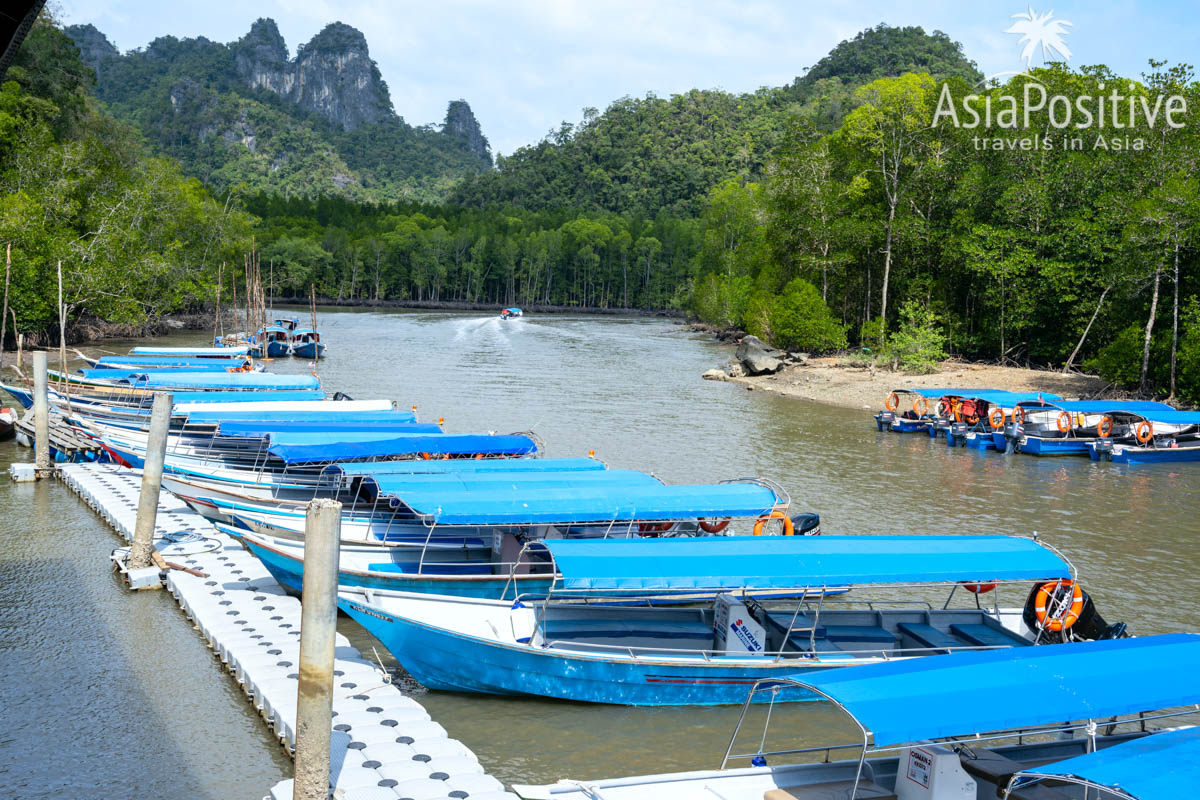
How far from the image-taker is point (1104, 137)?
45.4m

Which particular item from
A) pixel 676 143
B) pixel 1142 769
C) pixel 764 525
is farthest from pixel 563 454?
pixel 676 143

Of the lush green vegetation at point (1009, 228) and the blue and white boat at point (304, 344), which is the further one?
the blue and white boat at point (304, 344)

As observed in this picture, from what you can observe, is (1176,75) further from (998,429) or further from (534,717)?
(534,717)

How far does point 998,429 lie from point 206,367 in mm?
30652

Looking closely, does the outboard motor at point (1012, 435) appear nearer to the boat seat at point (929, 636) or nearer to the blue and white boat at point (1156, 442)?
the blue and white boat at point (1156, 442)

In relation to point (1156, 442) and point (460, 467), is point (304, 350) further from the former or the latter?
point (1156, 442)

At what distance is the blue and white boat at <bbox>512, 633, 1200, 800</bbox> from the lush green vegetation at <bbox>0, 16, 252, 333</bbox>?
42674 mm

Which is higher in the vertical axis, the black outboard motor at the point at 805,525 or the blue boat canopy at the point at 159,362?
the blue boat canopy at the point at 159,362

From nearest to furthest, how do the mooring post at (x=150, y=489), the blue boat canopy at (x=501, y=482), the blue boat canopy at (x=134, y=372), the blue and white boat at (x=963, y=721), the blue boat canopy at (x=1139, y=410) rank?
the blue and white boat at (x=963, y=721) → the blue boat canopy at (x=501, y=482) → the mooring post at (x=150, y=489) → the blue boat canopy at (x=1139, y=410) → the blue boat canopy at (x=134, y=372)

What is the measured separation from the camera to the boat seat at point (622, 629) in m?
13.3

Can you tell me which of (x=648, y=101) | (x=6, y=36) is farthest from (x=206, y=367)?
(x=648, y=101)

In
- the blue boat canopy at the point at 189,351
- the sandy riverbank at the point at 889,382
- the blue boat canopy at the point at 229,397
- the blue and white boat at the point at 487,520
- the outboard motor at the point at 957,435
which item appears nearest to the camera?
the blue and white boat at the point at 487,520

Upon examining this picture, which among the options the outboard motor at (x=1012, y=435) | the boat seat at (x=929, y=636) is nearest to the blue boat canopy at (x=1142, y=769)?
the boat seat at (x=929, y=636)

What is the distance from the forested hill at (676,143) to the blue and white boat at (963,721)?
139 m
